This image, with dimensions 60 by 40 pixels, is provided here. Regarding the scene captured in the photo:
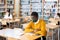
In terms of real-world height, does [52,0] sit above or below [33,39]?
above

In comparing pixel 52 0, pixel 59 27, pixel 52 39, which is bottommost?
pixel 52 39

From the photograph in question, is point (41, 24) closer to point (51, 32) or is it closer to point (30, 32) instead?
point (30, 32)

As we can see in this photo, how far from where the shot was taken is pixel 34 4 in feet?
25.3

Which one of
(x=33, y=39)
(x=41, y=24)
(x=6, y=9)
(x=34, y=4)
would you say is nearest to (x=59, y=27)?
(x=41, y=24)

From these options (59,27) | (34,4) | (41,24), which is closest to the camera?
(41,24)

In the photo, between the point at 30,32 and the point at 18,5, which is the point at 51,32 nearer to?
the point at 30,32

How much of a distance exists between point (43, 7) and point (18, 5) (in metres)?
1.37

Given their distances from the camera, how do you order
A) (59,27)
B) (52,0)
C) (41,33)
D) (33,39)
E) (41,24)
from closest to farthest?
1. (33,39)
2. (41,33)
3. (41,24)
4. (59,27)
5. (52,0)

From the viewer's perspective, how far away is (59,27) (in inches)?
171

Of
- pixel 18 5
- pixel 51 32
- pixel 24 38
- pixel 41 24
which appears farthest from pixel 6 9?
pixel 24 38

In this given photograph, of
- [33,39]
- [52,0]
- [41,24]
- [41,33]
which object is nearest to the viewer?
[33,39]

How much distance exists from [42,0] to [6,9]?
1.93m

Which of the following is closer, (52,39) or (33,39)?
(33,39)

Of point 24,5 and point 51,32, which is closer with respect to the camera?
point 51,32
